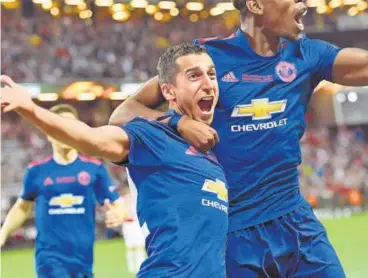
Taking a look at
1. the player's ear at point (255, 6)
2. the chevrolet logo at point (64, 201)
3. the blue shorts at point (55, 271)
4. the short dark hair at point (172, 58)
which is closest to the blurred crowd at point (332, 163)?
the chevrolet logo at point (64, 201)

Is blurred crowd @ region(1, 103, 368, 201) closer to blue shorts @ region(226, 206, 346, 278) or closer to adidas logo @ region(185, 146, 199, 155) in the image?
blue shorts @ region(226, 206, 346, 278)

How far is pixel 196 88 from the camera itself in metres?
3.75

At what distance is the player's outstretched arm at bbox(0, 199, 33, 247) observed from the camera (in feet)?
26.2

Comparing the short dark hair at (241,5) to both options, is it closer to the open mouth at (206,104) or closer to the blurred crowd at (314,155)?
the open mouth at (206,104)

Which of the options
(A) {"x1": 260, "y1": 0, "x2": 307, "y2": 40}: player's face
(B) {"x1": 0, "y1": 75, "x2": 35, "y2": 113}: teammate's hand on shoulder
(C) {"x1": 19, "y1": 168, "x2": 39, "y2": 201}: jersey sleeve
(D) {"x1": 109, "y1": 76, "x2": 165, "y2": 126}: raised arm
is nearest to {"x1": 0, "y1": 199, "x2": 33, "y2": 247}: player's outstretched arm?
(C) {"x1": 19, "y1": 168, "x2": 39, "y2": 201}: jersey sleeve

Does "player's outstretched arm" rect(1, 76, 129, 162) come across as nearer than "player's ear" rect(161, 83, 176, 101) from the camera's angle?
Yes

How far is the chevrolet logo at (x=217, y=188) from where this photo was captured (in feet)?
12.2

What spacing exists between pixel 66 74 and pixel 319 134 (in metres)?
10.3

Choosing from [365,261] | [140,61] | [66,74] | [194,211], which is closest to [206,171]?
[194,211]

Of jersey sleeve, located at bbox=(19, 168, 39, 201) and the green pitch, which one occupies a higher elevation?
jersey sleeve, located at bbox=(19, 168, 39, 201)

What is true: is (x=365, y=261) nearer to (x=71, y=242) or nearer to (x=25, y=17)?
(x=71, y=242)

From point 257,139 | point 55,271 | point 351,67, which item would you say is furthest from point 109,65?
point 257,139

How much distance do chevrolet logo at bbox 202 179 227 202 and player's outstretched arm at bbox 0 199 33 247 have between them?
14.7 ft

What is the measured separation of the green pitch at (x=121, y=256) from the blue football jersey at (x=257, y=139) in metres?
7.46
